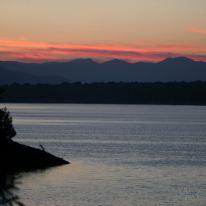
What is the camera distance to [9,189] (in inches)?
2357

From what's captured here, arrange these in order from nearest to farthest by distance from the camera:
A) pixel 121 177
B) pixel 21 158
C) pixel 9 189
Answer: pixel 9 189
pixel 121 177
pixel 21 158

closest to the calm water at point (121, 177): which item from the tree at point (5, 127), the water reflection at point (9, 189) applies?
the water reflection at point (9, 189)

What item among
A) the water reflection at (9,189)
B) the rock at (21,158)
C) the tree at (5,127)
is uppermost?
the tree at (5,127)

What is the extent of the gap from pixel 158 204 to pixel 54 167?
2073cm

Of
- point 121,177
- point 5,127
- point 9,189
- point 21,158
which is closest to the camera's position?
point 9,189

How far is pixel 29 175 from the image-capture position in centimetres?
6762

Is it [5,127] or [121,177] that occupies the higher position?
[5,127]

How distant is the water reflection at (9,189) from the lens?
170 feet

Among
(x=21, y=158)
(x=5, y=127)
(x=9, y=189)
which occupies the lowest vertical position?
(x=9, y=189)

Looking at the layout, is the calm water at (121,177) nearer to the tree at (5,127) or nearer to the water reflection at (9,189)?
the water reflection at (9,189)

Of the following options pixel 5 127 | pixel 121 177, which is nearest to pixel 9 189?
pixel 121 177

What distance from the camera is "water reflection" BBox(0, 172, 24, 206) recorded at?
2043 inches

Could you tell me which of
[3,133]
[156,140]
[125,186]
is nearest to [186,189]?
[125,186]

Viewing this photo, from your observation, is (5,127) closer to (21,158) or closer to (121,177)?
(21,158)
